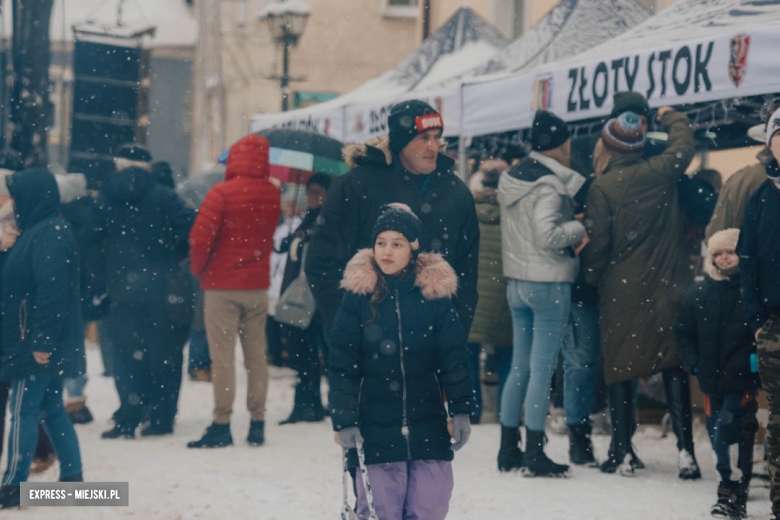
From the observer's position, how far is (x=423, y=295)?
412 centimetres

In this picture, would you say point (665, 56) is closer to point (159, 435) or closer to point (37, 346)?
point (37, 346)

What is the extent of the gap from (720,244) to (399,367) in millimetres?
2168

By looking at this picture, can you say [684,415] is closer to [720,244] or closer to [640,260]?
[640,260]

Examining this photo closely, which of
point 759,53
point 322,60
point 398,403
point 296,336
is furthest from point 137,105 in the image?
point 398,403

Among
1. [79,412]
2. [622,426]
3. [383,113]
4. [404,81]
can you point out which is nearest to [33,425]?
[79,412]

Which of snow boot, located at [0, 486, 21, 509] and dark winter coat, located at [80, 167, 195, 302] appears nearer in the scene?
snow boot, located at [0, 486, 21, 509]

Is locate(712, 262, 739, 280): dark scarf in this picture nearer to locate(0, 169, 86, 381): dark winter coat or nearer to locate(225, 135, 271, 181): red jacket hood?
locate(225, 135, 271, 181): red jacket hood

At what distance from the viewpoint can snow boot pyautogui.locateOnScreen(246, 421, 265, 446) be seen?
7344mm

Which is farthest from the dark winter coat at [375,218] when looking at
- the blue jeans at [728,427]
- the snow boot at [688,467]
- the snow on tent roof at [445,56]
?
the snow on tent roof at [445,56]

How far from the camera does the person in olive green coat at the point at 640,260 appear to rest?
6098 mm

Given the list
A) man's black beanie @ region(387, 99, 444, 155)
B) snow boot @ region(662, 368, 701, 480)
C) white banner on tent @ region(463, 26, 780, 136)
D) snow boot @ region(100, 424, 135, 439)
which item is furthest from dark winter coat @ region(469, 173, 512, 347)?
man's black beanie @ region(387, 99, 444, 155)

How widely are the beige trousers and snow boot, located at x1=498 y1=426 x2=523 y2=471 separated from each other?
1.84m

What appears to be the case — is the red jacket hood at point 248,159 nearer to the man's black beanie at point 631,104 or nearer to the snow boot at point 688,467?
the man's black beanie at point 631,104

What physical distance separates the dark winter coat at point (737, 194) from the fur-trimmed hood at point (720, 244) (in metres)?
0.38
